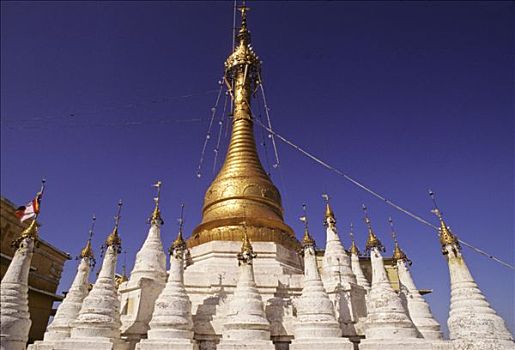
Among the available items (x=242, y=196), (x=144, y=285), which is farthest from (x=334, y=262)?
(x=144, y=285)

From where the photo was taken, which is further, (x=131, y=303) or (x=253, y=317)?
(x=131, y=303)

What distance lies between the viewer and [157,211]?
1803 centimetres

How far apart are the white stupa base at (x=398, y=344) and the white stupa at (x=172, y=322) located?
5.85m

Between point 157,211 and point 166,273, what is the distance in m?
3.15

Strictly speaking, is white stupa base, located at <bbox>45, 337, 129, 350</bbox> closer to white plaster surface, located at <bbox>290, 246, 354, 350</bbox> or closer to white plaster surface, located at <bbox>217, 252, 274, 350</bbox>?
white plaster surface, located at <bbox>217, 252, 274, 350</bbox>

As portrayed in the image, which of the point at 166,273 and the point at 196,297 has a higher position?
the point at 166,273

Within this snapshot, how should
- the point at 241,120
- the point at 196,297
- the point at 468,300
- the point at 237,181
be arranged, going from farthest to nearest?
the point at 241,120 < the point at 237,181 < the point at 196,297 < the point at 468,300

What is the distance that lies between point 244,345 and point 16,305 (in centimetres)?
704

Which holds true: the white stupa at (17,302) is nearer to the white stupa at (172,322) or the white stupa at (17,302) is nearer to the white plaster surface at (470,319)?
the white stupa at (172,322)

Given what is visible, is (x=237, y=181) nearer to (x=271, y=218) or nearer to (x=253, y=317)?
(x=271, y=218)

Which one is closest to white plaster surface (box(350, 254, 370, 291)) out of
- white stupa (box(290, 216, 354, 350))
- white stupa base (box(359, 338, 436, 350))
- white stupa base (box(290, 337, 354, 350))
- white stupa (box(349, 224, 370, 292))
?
white stupa (box(349, 224, 370, 292))

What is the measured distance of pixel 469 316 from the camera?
31.9ft

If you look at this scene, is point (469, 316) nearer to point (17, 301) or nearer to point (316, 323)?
point (316, 323)

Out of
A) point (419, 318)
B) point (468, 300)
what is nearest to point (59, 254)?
point (419, 318)
